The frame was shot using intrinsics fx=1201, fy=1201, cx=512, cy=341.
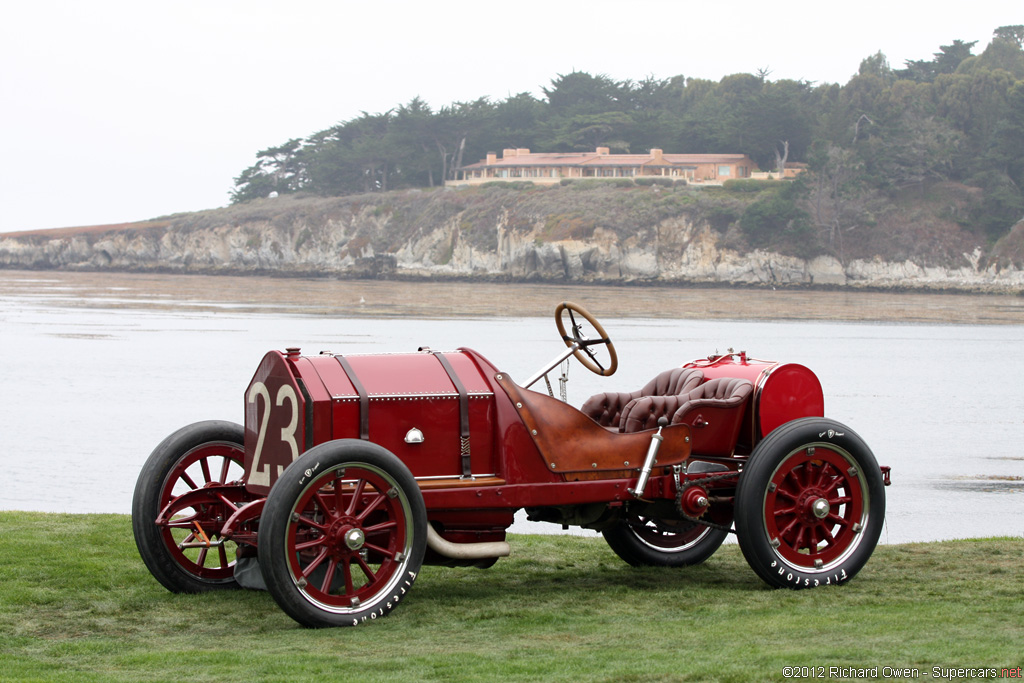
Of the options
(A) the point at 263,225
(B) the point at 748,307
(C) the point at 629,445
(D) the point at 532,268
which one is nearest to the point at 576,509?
(C) the point at 629,445

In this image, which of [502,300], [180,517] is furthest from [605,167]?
[180,517]

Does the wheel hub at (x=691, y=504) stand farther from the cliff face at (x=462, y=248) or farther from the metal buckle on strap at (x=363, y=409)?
the cliff face at (x=462, y=248)

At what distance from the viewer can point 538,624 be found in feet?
19.4

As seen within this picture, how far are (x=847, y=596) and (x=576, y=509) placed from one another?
1552 mm

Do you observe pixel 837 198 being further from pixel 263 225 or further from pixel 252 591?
pixel 252 591

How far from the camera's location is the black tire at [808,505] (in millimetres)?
6680

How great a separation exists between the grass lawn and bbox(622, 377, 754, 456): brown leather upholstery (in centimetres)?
85

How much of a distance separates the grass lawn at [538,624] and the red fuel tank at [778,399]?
3.07 ft

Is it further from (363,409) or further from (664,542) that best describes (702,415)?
(363,409)

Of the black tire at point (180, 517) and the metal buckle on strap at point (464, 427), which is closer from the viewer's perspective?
the metal buckle on strap at point (464, 427)

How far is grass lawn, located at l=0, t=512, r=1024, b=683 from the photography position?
486cm

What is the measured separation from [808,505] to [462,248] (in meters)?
90.3

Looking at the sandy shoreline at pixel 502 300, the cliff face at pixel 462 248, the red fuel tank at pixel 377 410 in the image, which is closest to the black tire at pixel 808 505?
the red fuel tank at pixel 377 410

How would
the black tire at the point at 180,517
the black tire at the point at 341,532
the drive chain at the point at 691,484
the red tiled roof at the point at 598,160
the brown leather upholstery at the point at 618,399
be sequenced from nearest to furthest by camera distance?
the black tire at the point at 341,532 → the black tire at the point at 180,517 → the drive chain at the point at 691,484 → the brown leather upholstery at the point at 618,399 → the red tiled roof at the point at 598,160
